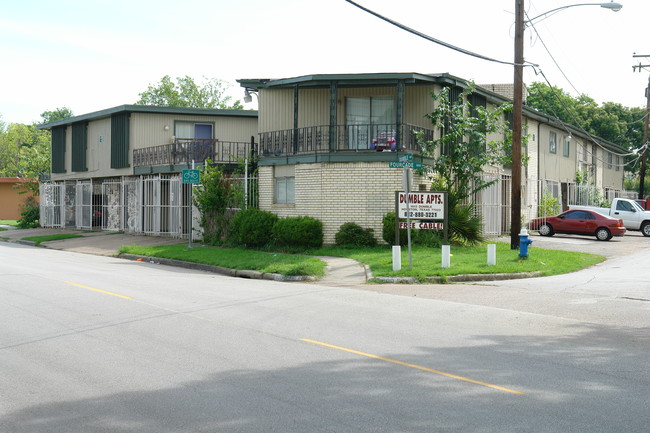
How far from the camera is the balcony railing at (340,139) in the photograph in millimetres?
22062

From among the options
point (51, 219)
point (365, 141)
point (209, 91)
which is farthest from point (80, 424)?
point (209, 91)

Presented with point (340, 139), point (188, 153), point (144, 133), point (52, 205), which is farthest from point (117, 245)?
point (52, 205)

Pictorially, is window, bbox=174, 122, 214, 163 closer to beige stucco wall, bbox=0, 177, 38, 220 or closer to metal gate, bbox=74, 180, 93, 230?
metal gate, bbox=74, 180, 93, 230

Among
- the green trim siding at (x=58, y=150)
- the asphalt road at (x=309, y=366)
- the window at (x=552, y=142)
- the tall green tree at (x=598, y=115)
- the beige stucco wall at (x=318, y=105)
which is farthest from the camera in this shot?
the tall green tree at (x=598, y=115)

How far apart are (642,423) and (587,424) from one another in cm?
46

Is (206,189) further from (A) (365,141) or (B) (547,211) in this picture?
(B) (547,211)

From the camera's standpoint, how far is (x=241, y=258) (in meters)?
19.0

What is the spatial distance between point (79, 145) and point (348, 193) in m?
21.2

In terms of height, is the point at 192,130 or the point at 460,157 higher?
the point at 192,130

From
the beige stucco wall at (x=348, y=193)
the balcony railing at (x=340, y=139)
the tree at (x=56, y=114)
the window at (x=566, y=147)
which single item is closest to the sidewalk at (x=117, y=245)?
the beige stucco wall at (x=348, y=193)

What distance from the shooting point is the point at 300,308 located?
10.9m

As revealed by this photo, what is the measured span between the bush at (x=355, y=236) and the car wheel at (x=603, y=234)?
12356 mm

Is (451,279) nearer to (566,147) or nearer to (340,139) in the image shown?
(340,139)

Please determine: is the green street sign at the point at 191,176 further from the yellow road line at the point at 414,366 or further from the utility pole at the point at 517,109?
the yellow road line at the point at 414,366
